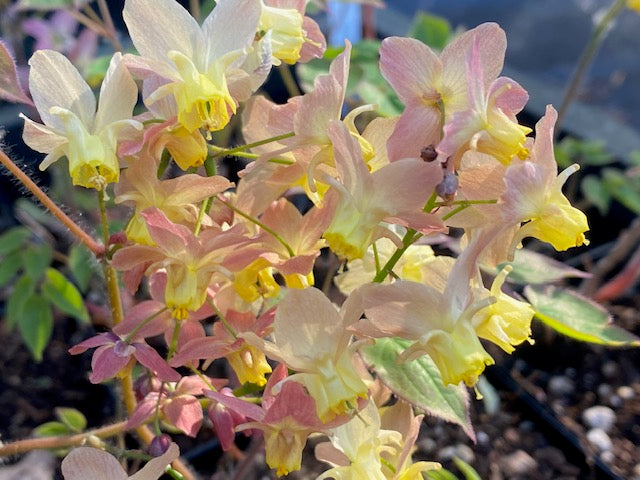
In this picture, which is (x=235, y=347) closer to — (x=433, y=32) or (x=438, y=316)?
(x=438, y=316)

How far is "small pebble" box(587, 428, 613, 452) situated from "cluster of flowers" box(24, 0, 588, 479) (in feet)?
2.72

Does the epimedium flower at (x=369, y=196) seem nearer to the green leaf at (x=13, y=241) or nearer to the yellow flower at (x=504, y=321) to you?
the yellow flower at (x=504, y=321)

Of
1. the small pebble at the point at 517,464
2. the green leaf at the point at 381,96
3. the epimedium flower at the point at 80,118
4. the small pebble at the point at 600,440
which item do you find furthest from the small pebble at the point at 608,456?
the epimedium flower at the point at 80,118

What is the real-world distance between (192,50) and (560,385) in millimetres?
1108

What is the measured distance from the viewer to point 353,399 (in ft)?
1.60

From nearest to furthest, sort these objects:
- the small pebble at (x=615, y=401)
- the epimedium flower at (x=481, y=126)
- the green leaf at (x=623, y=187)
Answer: the epimedium flower at (x=481, y=126), the small pebble at (x=615, y=401), the green leaf at (x=623, y=187)

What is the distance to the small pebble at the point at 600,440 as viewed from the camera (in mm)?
1262

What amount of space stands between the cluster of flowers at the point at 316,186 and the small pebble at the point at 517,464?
74cm

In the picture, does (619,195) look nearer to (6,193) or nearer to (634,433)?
(634,433)

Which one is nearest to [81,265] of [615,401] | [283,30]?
[283,30]

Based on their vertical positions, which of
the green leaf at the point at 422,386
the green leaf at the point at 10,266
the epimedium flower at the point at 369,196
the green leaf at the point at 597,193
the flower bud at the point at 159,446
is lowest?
the green leaf at the point at 597,193

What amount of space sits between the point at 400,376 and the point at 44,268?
0.68m

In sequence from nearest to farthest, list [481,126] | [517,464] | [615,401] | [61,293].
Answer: [481,126]
[61,293]
[517,464]
[615,401]

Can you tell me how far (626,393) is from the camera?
1377mm
